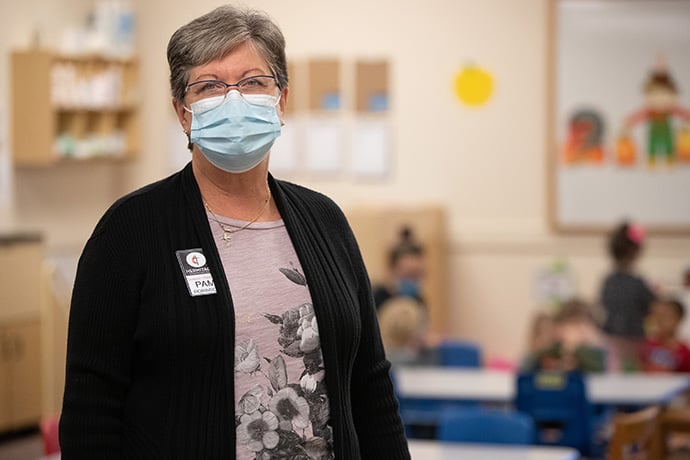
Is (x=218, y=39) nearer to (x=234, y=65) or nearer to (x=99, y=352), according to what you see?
(x=234, y=65)

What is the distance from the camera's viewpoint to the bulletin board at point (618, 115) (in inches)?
320

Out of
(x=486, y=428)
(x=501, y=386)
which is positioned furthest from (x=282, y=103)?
(x=501, y=386)

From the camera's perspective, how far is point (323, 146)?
896cm

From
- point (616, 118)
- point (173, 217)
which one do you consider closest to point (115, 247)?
point (173, 217)

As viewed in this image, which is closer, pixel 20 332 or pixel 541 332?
pixel 541 332

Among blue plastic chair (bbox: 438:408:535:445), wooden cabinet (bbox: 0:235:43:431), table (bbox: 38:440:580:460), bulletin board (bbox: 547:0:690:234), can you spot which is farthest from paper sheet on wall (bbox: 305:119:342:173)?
table (bbox: 38:440:580:460)

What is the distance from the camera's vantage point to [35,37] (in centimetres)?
830

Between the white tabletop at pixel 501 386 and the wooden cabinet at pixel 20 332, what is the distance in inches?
115

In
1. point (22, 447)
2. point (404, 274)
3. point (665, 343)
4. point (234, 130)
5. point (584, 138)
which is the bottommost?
point (22, 447)

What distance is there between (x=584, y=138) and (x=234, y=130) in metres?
6.74

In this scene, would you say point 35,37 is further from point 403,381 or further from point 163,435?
point 163,435

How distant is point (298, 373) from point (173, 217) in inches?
13.2

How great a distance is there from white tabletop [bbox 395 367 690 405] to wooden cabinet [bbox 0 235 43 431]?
2.93 m

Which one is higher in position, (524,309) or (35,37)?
(35,37)
